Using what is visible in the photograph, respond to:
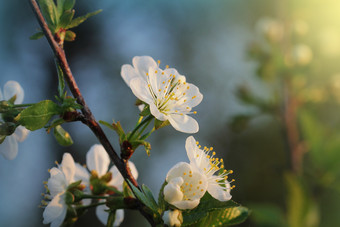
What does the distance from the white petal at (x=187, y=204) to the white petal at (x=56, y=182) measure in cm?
29

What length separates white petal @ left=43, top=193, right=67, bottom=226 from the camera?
82 centimetres

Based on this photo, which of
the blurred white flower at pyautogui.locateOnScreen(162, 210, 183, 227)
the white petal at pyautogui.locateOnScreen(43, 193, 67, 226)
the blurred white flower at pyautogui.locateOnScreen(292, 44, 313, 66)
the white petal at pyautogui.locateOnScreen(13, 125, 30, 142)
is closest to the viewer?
the blurred white flower at pyautogui.locateOnScreen(162, 210, 183, 227)

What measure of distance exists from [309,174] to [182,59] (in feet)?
17.5

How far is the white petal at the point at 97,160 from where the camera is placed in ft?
3.44

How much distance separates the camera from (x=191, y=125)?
0.81 m

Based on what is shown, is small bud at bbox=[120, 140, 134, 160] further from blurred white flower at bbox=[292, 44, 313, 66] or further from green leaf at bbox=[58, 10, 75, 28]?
blurred white flower at bbox=[292, 44, 313, 66]

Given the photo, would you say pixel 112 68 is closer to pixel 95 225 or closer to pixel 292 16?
pixel 95 225

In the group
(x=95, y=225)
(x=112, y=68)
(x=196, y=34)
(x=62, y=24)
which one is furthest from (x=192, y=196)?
(x=196, y=34)

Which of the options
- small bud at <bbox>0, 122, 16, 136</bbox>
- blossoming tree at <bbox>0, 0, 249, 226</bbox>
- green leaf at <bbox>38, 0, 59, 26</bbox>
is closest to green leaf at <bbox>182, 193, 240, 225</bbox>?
blossoming tree at <bbox>0, 0, 249, 226</bbox>

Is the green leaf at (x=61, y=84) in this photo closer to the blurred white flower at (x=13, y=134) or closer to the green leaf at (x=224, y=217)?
the blurred white flower at (x=13, y=134)

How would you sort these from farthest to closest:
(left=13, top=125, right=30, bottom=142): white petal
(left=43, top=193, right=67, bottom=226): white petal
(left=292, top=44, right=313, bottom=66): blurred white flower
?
(left=292, top=44, right=313, bottom=66): blurred white flower, (left=13, top=125, right=30, bottom=142): white petal, (left=43, top=193, right=67, bottom=226): white petal

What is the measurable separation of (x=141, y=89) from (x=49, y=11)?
29 centimetres

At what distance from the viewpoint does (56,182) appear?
864 millimetres

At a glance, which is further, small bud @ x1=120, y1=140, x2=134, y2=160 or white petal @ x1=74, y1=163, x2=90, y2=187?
white petal @ x1=74, y1=163, x2=90, y2=187
